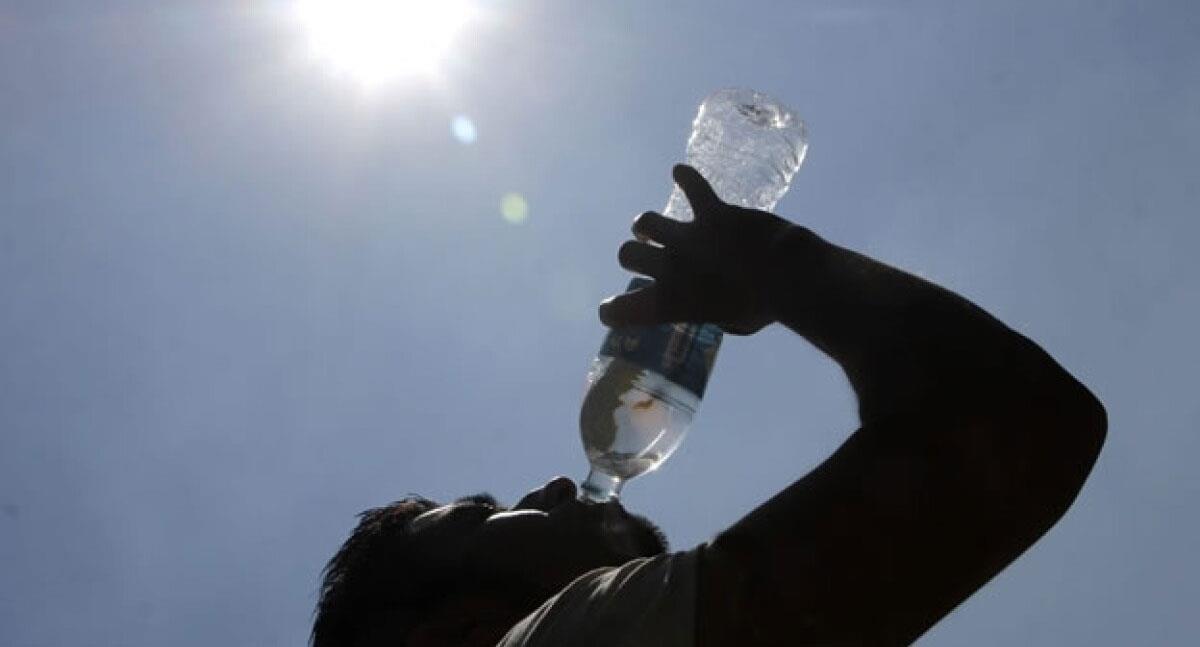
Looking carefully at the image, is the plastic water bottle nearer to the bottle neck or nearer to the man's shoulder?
the bottle neck

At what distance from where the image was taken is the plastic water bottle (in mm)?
3297

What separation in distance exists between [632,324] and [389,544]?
111 cm

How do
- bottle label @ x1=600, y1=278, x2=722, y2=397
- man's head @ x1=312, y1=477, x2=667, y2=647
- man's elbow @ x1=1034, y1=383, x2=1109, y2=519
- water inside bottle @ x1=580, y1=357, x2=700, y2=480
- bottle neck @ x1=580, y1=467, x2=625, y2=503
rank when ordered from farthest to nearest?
bottle neck @ x1=580, y1=467, x2=625, y2=503 → water inside bottle @ x1=580, y1=357, x2=700, y2=480 → bottle label @ x1=600, y1=278, x2=722, y2=397 → man's head @ x1=312, y1=477, x2=667, y2=647 → man's elbow @ x1=1034, y1=383, x2=1109, y2=519

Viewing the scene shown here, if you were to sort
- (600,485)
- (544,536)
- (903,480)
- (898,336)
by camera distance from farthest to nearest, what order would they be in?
(600,485) < (544,536) < (898,336) < (903,480)

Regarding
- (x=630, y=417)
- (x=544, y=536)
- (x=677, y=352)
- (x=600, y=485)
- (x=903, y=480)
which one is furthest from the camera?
(x=600, y=485)

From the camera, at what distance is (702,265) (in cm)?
239

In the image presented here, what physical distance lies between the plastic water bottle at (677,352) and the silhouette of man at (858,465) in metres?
0.45

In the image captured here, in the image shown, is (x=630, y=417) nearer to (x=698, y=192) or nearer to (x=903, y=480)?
→ (x=698, y=192)

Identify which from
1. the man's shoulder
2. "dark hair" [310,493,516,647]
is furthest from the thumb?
"dark hair" [310,493,516,647]

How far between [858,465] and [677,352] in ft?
4.83

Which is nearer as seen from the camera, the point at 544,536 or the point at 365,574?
the point at 544,536

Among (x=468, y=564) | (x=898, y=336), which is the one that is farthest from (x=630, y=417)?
(x=898, y=336)

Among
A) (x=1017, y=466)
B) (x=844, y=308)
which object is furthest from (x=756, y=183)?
(x=1017, y=466)

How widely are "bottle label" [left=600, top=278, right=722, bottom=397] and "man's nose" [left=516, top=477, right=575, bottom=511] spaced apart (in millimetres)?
437
